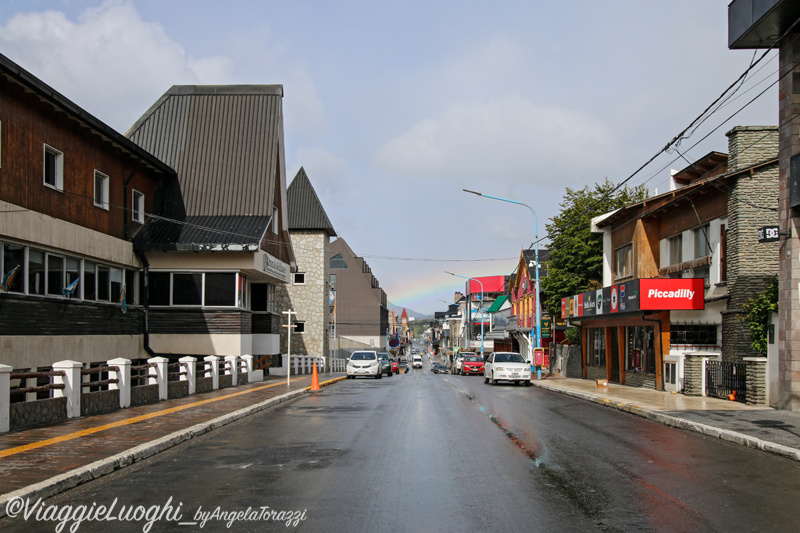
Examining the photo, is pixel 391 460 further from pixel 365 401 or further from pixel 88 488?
pixel 365 401

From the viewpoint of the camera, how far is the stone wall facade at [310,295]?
5131 cm

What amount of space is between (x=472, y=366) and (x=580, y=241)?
20.3 meters

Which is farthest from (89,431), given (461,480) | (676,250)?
(676,250)

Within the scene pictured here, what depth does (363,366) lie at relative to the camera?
38.9 metres

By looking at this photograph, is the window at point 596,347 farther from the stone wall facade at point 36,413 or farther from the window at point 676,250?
the stone wall facade at point 36,413

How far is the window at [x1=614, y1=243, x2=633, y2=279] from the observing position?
3166 cm

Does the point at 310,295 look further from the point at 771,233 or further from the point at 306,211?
the point at 771,233

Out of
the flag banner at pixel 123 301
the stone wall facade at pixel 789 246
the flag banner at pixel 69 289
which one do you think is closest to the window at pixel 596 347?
the stone wall facade at pixel 789 246

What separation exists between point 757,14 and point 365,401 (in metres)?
14.7

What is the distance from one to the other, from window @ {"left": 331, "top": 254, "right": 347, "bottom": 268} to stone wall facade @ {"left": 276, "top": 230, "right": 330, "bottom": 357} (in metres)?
A: 39.2

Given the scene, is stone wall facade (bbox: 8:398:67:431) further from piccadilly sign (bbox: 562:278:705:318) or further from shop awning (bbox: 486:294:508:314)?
shop awning (bbox: 486:294:508:314)

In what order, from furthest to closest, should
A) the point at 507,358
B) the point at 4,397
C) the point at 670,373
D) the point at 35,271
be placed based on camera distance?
the point at 507,358
the point at 670,373
the point at 35,271
the point at 4,397

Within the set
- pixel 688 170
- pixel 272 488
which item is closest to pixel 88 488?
pixel 272 488

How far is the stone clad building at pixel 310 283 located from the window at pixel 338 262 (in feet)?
128
